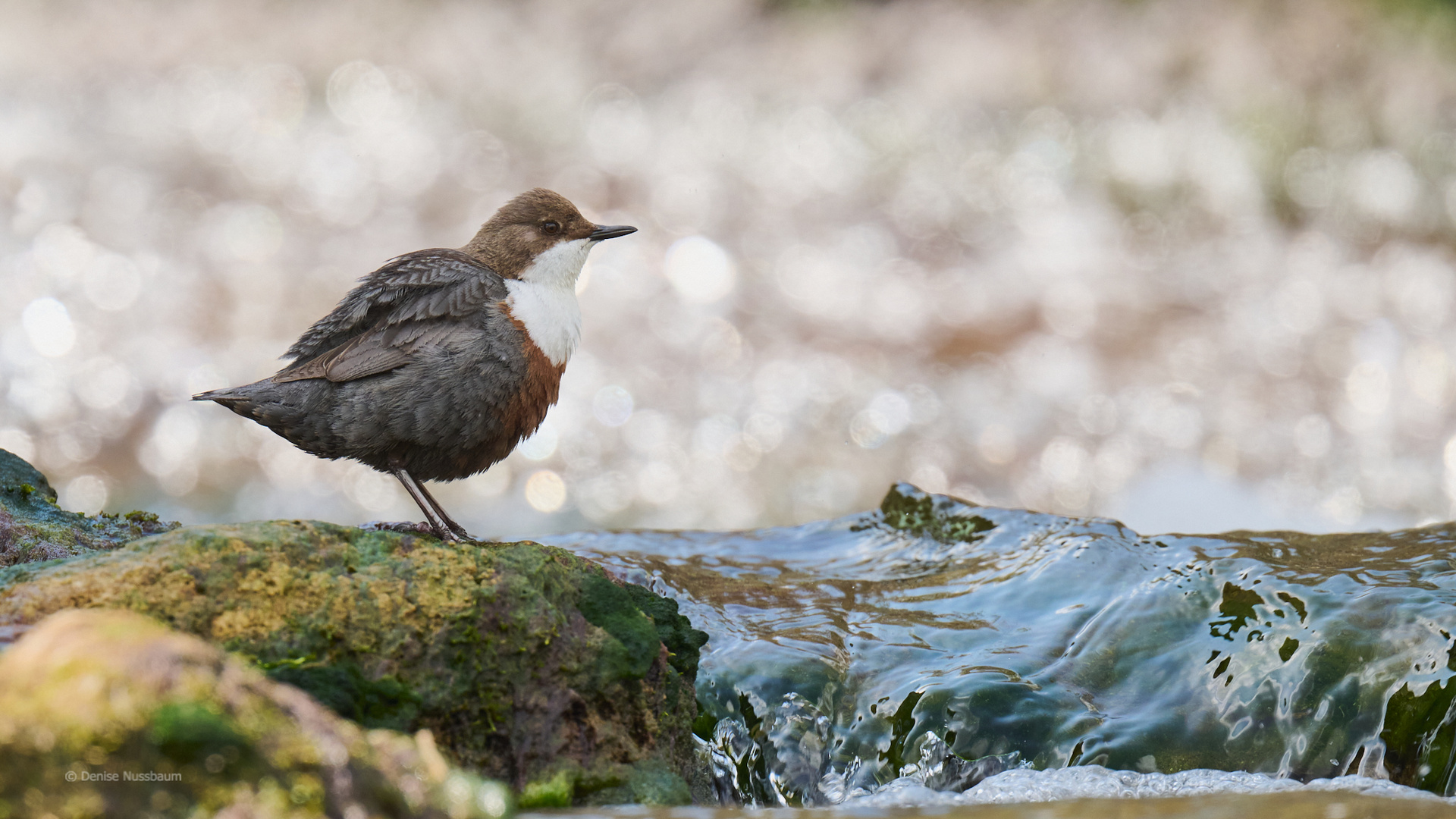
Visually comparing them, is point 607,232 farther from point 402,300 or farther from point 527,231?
point 402,300

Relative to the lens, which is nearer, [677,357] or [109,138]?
[677,357]

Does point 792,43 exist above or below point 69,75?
above

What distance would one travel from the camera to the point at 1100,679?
3885mm

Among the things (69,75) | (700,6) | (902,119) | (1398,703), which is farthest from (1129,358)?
(69,75)

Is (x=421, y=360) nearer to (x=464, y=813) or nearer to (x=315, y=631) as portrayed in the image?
(x=315, y=631)

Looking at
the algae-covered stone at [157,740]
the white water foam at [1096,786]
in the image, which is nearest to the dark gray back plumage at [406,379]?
the white water foam at [1096,786]

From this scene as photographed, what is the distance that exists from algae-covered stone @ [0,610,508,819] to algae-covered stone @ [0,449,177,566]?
165cm

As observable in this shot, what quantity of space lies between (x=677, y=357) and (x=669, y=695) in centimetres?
696

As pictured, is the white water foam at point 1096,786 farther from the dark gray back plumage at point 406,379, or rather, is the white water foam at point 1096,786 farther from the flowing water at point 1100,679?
the dark gray back plumage at point 406,379

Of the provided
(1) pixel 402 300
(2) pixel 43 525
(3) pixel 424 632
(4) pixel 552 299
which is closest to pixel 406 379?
(1) pixel 402 300

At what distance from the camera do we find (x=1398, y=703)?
11.5 ft

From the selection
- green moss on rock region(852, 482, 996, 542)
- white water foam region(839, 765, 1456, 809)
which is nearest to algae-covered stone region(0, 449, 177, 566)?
white water foam region(839, 765, 1456, 809)

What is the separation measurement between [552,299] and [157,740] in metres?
2.73

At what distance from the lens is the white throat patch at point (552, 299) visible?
4086mm
